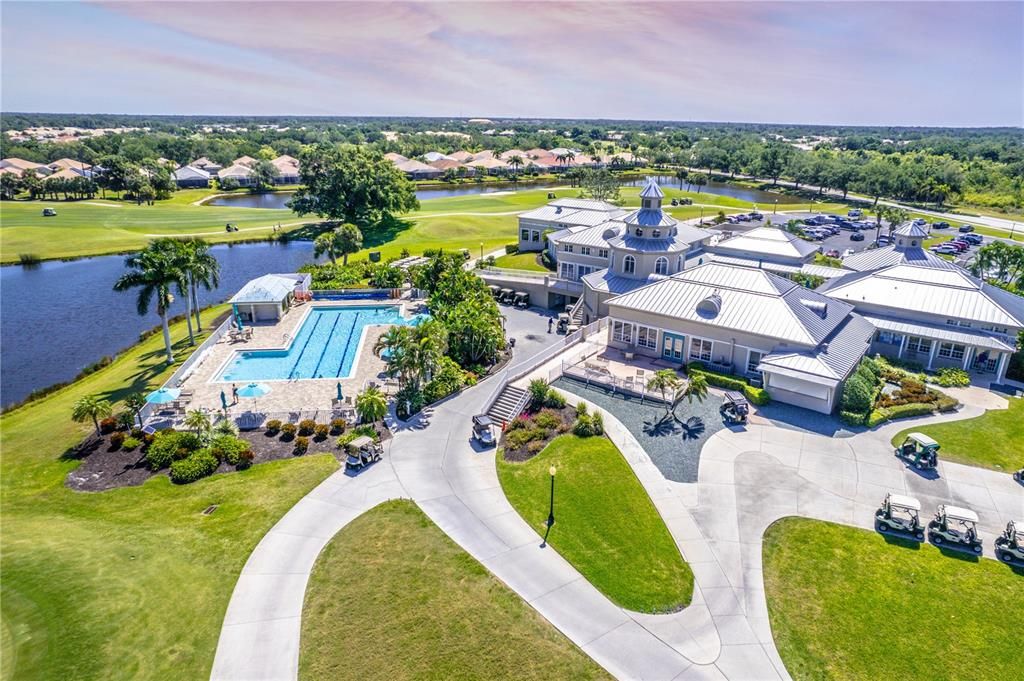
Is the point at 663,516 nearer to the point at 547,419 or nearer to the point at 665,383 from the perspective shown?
the point at 547,419

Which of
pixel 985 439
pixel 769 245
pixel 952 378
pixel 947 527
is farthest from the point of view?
pixel 769 245

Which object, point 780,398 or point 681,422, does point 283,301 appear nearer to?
point 681,422

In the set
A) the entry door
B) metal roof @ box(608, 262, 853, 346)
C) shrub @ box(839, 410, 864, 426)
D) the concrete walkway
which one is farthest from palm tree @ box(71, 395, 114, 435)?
shrub @ box(839, 410, 864, 426)

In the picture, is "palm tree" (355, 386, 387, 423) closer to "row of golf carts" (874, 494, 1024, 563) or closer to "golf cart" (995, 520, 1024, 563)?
"row of golf carts" (874, 494, 1024, 563)

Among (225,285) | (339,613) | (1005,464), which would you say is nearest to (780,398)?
(1005,464)

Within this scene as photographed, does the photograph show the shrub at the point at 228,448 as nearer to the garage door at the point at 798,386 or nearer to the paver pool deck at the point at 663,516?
the paver pool deck at the point at 663,516

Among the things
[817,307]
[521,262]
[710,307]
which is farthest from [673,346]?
[521,262]

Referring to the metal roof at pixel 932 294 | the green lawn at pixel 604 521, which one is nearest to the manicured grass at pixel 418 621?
the green lawn at pixel 604 521
